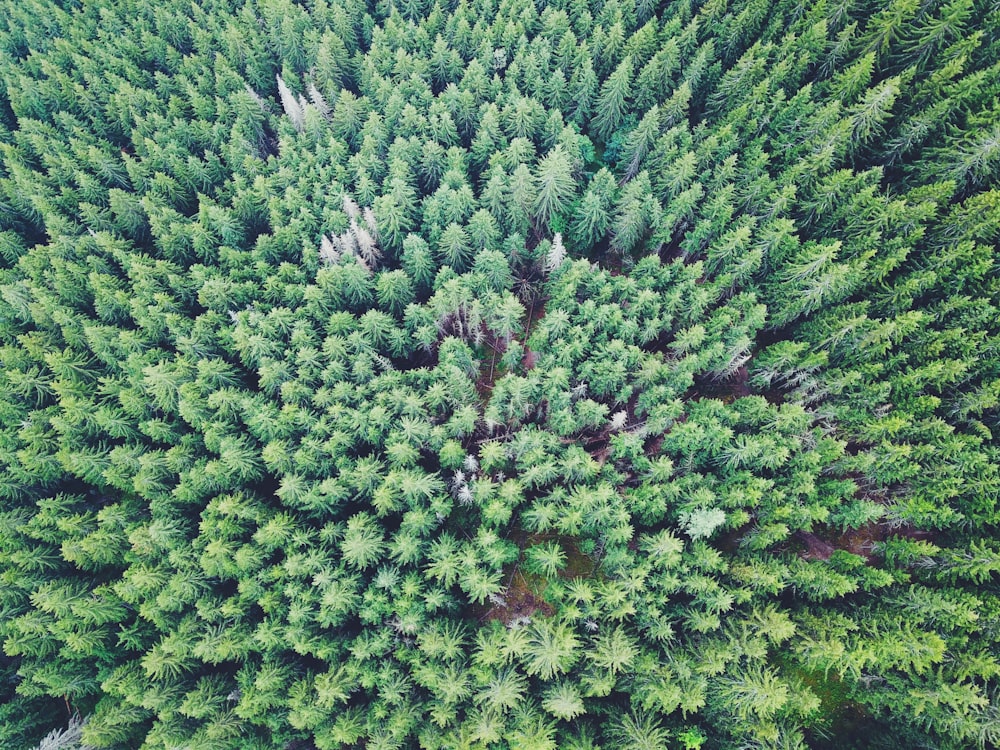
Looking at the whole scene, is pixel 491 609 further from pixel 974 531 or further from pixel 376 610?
pixel 974 531

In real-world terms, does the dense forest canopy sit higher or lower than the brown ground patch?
higher

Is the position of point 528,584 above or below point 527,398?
below

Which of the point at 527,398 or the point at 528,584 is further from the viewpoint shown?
the point at 528,584

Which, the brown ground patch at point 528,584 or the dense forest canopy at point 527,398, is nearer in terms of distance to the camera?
the dense forest canopy at point 527,398

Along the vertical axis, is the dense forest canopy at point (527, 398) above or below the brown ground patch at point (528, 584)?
above

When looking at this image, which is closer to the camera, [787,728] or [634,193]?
[787,728]

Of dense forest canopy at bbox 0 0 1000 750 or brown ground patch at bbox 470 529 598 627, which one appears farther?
brown ground patch at bbox 470 529 598 627

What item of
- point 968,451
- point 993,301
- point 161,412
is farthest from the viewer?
point 161,412

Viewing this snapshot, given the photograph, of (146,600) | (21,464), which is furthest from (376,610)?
(21,464)
